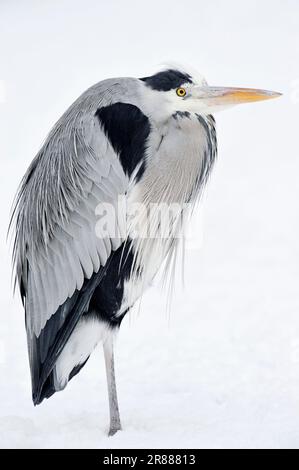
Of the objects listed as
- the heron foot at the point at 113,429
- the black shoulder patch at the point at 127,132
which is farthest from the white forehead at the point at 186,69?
the heron foot at the point at 113,429

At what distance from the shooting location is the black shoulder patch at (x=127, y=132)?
2.08 meters

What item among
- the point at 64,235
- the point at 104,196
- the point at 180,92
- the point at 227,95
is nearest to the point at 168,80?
the point at 180,92

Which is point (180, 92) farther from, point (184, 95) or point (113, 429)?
point (113, 429)

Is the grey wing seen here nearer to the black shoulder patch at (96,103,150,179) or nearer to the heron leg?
the black shoulder patch at (96,103,150,179)

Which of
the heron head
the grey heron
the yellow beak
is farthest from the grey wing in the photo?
the yellow beak

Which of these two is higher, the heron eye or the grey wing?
the heron eye

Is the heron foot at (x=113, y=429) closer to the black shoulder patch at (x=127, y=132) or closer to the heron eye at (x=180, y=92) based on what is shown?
the black shoulder patch at (x=127, y=132)

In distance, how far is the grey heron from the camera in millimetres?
2096

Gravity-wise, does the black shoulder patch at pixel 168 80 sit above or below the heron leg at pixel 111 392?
above

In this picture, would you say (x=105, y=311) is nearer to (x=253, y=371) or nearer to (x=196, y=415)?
(x=196, y=415)

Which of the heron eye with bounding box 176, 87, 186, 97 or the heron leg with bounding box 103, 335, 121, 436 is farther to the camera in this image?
the heron leg with bounding box 103, 335, 121, 436

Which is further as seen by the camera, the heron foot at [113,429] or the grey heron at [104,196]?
the heron foot at [113,429]

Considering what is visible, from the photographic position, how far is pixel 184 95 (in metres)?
2.11

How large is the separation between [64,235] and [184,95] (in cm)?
48
